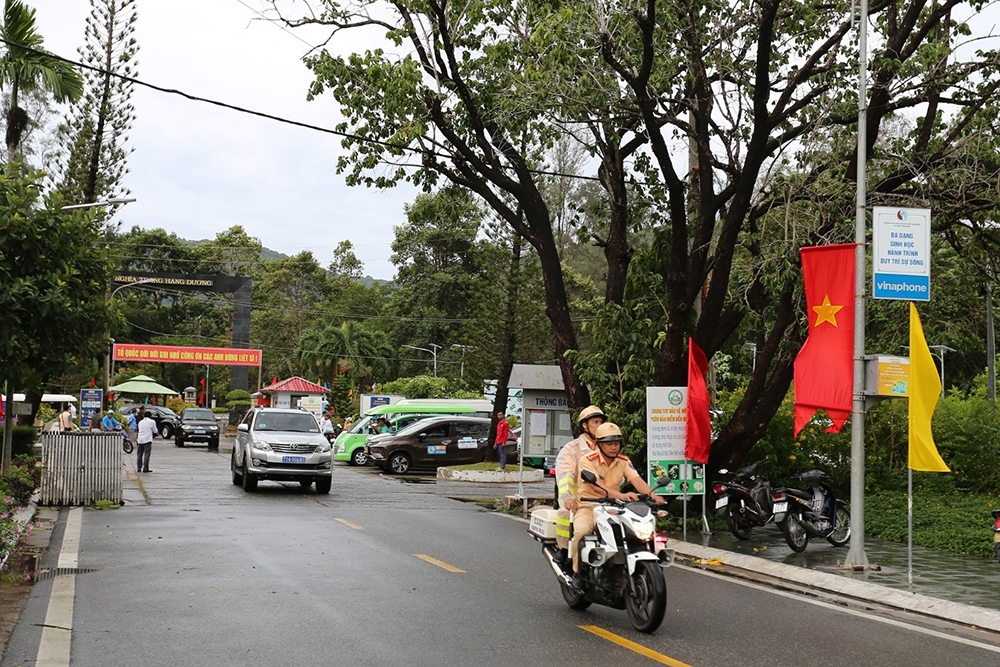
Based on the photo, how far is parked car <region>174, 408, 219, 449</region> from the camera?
51562mm

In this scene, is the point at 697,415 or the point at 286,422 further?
the point at 286,422

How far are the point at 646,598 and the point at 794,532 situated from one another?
6970mm

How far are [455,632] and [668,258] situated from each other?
11740 millimetres

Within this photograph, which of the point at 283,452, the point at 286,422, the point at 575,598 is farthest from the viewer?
the point at 286,422

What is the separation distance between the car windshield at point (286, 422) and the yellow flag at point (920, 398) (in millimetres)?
14806

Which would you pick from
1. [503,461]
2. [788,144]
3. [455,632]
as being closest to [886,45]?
[788,144]

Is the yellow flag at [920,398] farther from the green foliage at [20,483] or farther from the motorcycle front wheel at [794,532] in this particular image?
the green foliage at [20,483]

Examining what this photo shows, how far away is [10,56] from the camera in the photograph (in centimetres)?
2188

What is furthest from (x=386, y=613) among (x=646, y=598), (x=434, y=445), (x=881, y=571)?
(x=434, y=445)

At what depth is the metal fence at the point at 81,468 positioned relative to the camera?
19.5 m

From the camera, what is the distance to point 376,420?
42.3 m

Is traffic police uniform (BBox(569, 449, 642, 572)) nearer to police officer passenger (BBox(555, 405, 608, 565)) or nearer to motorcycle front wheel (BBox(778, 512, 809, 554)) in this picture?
police officer passenger (BBox(555, 405, 608, 565))

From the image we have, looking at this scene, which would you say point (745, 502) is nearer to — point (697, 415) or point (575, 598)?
point (697, 415)

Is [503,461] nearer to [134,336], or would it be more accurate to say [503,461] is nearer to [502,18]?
[502,18]
